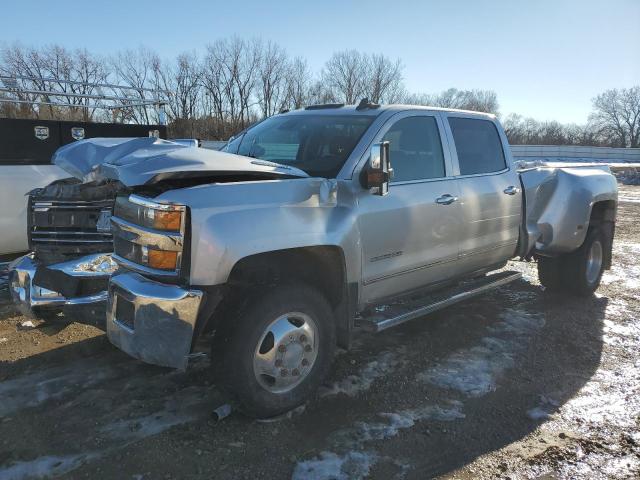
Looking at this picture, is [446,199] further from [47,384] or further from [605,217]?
[47,384]

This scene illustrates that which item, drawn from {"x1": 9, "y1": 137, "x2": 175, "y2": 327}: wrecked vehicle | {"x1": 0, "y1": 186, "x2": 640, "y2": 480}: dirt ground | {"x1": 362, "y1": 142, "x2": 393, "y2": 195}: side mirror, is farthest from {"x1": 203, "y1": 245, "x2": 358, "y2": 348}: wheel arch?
{"x1": 9, "y1": 137, "x2": 175, "y2": 327}: wrecked vehicle

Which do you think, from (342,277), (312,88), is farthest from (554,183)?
(312,88)

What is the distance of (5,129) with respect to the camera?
576 cm

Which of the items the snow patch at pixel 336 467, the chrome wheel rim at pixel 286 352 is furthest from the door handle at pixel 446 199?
the snow patch at pixel 336 467

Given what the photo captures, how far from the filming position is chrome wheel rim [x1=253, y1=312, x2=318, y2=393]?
3.01 meters

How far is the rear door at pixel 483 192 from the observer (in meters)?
4.36

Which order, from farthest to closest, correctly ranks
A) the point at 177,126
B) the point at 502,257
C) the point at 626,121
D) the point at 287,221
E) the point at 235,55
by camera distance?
the point at 626,121 → the point at 235,55 → the point at 177,126 → the point at 502,257 → the point at 287,221

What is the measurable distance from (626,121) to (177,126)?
73437 mm

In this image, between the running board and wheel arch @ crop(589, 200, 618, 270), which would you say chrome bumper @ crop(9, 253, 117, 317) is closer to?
the running board

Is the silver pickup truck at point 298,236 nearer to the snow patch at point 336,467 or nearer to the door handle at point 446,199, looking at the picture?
the door handle at point 446,199

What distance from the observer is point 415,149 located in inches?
160

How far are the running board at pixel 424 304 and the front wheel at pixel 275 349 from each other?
457 millimetres

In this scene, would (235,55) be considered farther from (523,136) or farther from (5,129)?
(5,129)

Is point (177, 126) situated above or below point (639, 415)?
above
